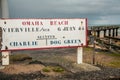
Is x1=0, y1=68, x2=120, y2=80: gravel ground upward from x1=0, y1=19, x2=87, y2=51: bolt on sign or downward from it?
downward

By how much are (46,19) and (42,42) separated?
0.82 m

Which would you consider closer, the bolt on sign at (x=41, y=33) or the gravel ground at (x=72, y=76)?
the gravel ground at (x=72, y=76)

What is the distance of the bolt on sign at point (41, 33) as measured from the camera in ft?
32.8

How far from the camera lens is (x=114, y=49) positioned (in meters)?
18.1

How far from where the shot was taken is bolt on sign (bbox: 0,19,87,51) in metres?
9.99

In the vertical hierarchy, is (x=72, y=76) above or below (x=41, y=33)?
below

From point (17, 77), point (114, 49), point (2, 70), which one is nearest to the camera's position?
point (17, 77)

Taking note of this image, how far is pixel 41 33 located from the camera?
1038cm

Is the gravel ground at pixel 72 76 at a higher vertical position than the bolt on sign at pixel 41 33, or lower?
lower

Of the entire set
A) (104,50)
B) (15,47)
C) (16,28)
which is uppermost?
(16,28)

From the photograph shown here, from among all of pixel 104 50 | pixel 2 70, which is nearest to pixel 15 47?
pixel 2 70

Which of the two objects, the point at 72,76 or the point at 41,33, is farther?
the point at 41,33

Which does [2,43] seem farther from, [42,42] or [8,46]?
[42,42]

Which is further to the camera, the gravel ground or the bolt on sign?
the bolt on sign
